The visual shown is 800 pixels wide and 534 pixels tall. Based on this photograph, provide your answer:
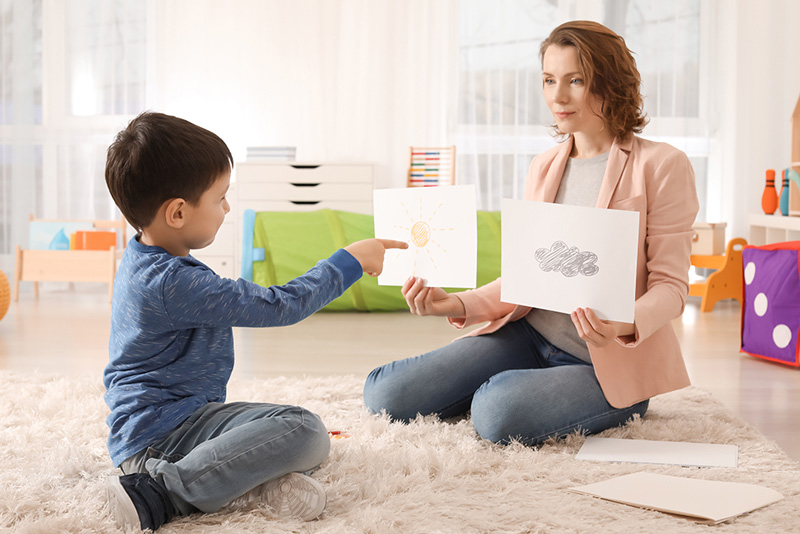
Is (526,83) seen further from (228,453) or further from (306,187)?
(228,453)

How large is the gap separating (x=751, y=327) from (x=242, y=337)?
1645 mm

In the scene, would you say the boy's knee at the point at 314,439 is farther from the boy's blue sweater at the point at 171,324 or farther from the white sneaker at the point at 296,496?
the boy's blue sweater at the point at 171,324

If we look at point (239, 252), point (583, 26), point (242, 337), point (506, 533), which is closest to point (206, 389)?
point (506, 533)

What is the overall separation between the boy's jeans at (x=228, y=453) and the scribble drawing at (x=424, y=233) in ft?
1.52

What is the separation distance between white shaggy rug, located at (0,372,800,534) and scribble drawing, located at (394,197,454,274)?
325 millimetres

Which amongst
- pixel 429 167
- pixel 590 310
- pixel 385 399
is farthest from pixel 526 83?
pixel 590 310

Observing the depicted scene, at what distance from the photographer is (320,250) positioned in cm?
319

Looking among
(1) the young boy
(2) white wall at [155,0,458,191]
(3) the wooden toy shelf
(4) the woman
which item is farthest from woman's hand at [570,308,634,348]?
(2) white wall at [155,0,458,191]

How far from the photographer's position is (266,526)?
101cm

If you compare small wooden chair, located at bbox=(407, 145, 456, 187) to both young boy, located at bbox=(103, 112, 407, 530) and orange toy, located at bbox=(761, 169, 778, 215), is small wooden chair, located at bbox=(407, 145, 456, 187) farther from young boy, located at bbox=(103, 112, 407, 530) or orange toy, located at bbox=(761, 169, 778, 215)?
young boy, located at bbox=(103, 112, 407, 530)

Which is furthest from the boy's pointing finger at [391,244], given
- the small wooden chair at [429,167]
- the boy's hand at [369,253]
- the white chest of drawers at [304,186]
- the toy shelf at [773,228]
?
the small wooden chair at [429,167]

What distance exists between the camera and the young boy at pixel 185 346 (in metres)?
1.05

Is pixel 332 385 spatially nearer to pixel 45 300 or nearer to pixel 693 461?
pixel 693 461

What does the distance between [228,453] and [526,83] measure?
3.45 m
